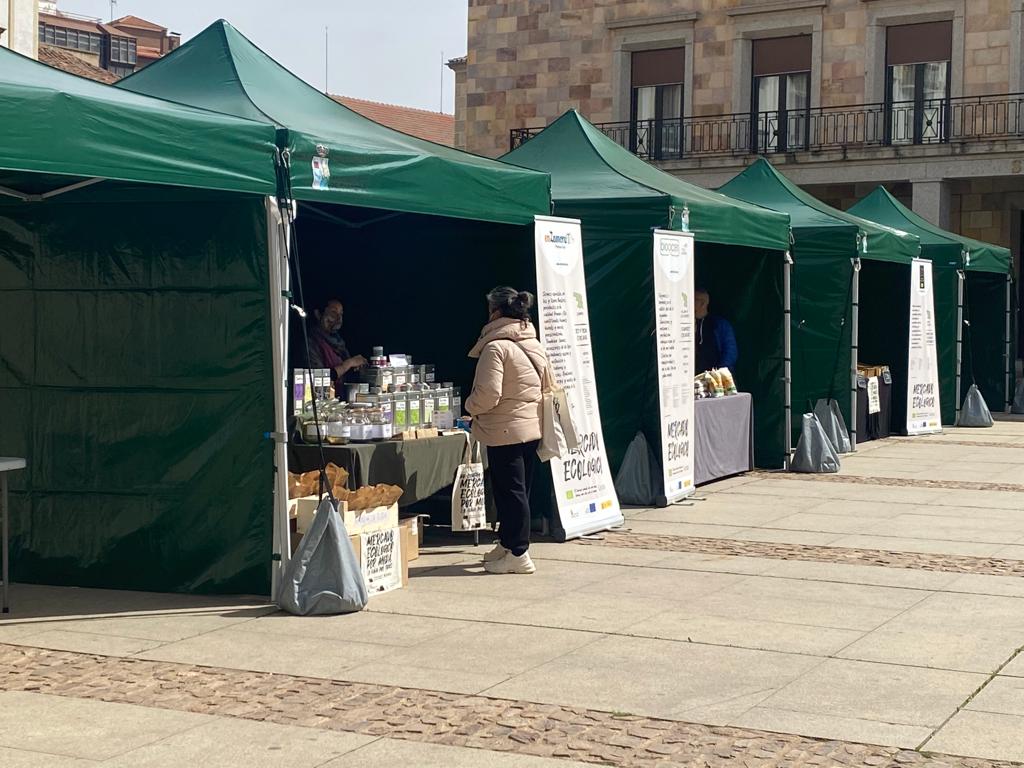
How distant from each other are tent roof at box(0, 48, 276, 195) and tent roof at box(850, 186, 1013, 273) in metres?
16.2

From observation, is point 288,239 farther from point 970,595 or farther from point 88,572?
point 970,595

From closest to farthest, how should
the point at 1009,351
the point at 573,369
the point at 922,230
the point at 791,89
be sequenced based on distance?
the point at 573,369 → the point at 922,230 → the point at 1009,351 → the point at 791,89

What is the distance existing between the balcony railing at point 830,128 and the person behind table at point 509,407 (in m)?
20.9

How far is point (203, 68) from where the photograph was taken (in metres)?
9.47

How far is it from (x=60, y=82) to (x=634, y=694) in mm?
3851

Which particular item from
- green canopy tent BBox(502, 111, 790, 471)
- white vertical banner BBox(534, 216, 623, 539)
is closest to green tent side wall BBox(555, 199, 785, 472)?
green canopy tent BBox(502, 111, 790, 471)

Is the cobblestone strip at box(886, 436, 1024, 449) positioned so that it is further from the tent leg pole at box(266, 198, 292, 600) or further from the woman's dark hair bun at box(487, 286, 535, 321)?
the tent leg pole at box(266, 198, 292, 600)

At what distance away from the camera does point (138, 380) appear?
8641 mm

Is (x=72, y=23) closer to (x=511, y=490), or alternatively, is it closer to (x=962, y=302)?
(x=962, y=302)

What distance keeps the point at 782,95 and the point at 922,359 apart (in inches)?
585

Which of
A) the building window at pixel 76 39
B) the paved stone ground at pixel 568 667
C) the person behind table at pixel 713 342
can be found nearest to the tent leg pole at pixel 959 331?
the person behind table at pixel 713 342

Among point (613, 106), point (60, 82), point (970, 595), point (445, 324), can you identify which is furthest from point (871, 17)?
point (60, 82)

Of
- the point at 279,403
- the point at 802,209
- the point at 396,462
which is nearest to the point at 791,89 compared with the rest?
the point at 802,209

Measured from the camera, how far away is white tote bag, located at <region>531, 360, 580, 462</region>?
30.8 feet
